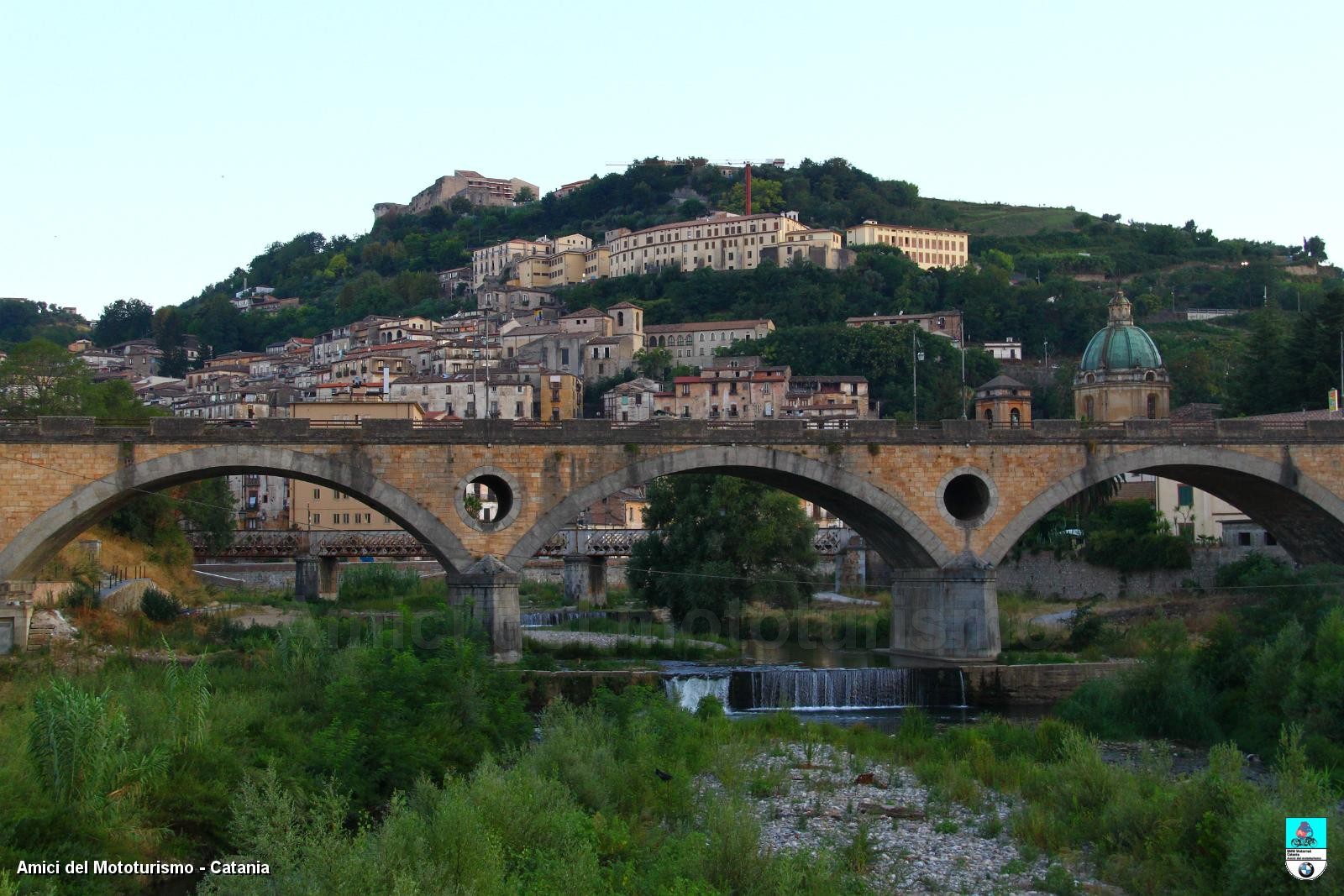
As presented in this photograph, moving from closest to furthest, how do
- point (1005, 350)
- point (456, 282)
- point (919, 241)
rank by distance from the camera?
point (1005, 350) → point (919, 241) → point (456, 282)

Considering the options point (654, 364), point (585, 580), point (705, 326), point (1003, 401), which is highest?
point (705, 326)

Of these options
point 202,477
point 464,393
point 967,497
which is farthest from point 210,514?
point 464,393

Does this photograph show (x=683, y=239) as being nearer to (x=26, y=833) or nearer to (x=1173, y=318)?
(x=1173, y=318)

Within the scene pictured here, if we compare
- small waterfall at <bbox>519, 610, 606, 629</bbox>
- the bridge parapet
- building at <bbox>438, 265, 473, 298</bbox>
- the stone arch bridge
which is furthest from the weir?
building at <bbox>438, 265, 473, 298</bbox>

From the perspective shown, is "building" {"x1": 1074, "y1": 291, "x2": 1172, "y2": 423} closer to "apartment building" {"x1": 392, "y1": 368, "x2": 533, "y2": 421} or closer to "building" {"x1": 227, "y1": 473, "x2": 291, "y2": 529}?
"building" {"x1": 227, "y1": 473, "x2": 291, "y2": 529}

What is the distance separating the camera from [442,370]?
130000 mm

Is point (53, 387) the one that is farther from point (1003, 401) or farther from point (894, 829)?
point (1003, 401)

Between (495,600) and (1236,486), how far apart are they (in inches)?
960

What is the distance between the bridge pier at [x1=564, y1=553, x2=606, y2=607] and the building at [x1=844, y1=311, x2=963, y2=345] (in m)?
68.0

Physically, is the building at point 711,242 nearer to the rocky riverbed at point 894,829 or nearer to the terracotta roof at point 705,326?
the terracotta roof at point 705,326

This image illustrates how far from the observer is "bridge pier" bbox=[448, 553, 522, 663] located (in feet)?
126

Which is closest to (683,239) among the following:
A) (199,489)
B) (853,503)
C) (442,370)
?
(442,370)

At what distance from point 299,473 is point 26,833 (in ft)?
69.0

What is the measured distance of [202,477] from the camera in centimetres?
3950
